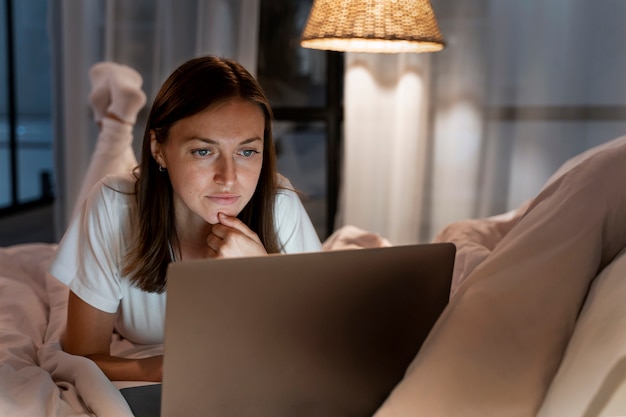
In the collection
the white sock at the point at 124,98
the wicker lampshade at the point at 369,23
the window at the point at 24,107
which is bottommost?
the window at the point at 24,107

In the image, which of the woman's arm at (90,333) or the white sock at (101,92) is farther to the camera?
the white sock at (101,92)

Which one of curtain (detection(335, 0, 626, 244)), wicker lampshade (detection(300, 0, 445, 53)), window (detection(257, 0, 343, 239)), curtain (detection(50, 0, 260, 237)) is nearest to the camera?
wicker lampshade (detection(300, 0, 445, 53))

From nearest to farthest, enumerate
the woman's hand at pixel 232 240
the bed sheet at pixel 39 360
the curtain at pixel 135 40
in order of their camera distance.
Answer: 1. the bed sheet at pixel 39 360
2. the woman's hand at pixel 232 240
3. the curtain at pixel 135 40

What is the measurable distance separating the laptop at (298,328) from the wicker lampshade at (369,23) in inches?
39.4

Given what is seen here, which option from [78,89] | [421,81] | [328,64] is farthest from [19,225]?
[421,81]

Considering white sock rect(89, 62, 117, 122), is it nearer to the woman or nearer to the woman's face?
the woman

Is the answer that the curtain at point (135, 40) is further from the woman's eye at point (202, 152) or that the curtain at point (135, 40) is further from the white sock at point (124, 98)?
the woman's eye at point (202, 152)

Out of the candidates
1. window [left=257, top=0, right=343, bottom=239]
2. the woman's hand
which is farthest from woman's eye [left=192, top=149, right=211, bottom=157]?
window [left=257, top=0, right=343, bottom=239]

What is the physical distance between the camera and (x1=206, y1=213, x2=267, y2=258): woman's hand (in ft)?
4.56

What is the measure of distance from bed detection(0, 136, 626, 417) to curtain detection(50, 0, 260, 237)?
170 centimetres

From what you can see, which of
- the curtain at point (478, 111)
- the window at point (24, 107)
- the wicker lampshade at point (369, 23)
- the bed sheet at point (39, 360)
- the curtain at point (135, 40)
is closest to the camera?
the bed sheet at point (39, 360)

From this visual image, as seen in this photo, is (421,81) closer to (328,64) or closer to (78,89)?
(328,64)

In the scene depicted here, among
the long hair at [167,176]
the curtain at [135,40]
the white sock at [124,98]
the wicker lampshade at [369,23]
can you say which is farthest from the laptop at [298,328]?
the curtain at [135,40]

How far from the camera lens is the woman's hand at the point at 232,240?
1.39 metres
